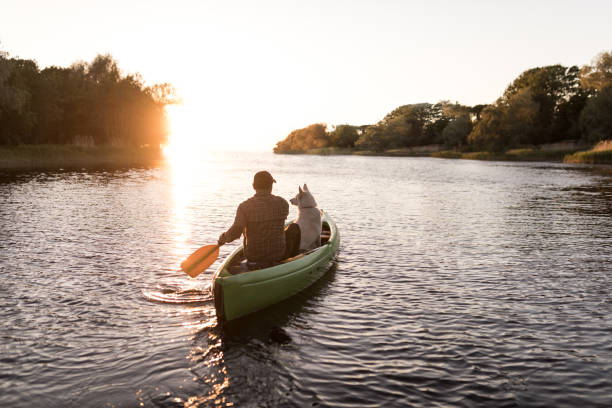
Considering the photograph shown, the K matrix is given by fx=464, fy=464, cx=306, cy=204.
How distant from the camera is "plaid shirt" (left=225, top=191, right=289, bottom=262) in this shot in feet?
27.5

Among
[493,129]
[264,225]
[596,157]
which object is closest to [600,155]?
[596,157]

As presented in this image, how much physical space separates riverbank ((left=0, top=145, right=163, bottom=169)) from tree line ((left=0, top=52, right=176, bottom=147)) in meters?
2.76

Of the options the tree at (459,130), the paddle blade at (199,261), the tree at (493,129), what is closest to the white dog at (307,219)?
the paddle blade at (199,261)

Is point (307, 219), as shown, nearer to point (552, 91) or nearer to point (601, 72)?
point (601, 72)

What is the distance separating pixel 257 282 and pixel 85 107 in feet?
232

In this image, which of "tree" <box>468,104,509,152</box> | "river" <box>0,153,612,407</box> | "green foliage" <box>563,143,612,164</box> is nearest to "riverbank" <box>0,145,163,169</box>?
"river" <box>0,153,612,407</box>

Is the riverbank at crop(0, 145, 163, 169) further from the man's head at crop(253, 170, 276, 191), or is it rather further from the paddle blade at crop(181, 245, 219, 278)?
the man's head at crop(253, 170, 276, 191)

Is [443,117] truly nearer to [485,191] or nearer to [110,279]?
[485,191]

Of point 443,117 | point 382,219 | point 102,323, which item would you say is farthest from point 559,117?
point 102,323

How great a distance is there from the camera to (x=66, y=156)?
5859 centimetres

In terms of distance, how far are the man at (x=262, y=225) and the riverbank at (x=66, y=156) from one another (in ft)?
165

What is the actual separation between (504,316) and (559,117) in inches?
4420

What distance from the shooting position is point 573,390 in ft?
19.4

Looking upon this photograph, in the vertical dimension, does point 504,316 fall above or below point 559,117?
below
